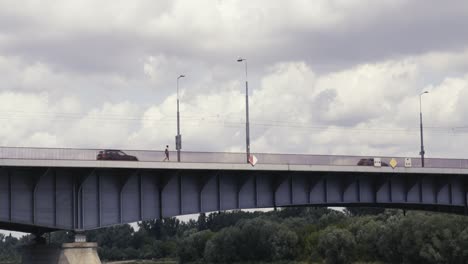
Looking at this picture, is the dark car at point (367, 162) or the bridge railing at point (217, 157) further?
the dark car at point (367, 162)

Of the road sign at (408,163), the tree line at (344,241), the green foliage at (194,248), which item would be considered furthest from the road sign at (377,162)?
the green foliage at (194,248)

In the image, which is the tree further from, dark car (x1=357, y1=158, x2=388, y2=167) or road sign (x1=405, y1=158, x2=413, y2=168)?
dark car (x1=357, y1=158, x2=388, y2=167)

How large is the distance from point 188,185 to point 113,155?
20.1 feet

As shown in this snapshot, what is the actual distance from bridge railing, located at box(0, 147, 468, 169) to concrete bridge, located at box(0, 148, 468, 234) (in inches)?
2.3

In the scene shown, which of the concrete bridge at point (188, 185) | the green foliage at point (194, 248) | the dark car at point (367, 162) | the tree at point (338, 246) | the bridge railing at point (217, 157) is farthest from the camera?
the green foliage at point (194, 248)

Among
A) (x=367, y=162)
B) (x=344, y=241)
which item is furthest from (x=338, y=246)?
(x=367, y=162)

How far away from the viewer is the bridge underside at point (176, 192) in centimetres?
4800

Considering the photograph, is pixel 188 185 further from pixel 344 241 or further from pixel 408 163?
pixel 344 241

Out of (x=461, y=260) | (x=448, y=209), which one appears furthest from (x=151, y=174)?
(x=461, y=260)

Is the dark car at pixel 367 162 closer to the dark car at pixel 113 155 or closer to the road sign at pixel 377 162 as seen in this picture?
the road sign at pixel 377 162

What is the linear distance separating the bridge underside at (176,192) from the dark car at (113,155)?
0.74m

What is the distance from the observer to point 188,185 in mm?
54750

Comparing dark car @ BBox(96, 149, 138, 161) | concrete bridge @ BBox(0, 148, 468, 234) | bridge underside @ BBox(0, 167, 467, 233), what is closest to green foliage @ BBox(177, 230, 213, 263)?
concrete bridge @ BBox(0, 148, 468, 234)

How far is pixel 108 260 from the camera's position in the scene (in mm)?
194750
